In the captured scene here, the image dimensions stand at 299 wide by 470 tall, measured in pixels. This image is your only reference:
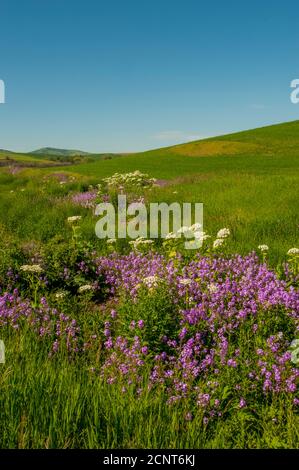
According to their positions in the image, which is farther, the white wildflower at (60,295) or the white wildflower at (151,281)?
the white wildflower at (60,295)

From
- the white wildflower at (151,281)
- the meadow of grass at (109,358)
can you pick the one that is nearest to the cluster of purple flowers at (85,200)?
the meadow of grass at (109,358)

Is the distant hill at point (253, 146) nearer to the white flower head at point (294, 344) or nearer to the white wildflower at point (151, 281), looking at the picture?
the white wildflower at point (151, 281)

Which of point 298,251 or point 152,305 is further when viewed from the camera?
point 298,251

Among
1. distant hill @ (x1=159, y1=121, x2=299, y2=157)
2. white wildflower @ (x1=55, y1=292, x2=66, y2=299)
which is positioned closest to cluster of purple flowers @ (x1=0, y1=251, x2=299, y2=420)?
white wildflower @ (x1=55, y1=292, x2=66, y2=299)

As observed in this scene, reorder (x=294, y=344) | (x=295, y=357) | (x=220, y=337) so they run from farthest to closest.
A: (x=220, y=337) < (x=294, y=344) < (x=295, y=357)

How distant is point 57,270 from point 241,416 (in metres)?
4.05

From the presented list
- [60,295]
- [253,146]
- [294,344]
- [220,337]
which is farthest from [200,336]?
[253,146]

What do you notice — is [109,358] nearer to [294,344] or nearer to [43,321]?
[43,321]

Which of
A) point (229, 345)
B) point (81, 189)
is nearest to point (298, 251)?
point (229, 345)

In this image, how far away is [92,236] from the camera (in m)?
10.1

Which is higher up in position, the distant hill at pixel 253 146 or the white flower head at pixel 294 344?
the distant hill at pixel 253 146

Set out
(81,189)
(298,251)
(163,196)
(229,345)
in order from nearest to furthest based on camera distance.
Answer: (229,345) → (298,251) → (163,196) → (81,189)

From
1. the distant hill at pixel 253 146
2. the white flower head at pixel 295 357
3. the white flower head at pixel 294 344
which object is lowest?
the white flower head at pixel 295 357
